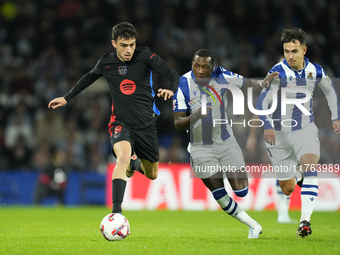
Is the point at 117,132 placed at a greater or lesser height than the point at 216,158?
greater

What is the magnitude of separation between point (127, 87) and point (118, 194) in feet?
4.65

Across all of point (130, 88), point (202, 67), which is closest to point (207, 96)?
point (202, 67)

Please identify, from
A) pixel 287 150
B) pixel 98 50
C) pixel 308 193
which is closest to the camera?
pixel 308 193

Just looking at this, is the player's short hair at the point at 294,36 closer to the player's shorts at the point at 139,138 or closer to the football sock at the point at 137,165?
the player's shorts at the point at 139,138

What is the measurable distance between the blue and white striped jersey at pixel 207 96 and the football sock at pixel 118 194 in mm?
1091

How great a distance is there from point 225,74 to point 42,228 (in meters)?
3.50

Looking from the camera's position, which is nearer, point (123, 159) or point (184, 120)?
point (123, 159)

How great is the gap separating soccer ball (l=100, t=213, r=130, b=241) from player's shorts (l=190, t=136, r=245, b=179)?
1117 millimetres

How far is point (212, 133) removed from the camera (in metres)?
6.05

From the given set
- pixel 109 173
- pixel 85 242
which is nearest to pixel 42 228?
pixel 85 242

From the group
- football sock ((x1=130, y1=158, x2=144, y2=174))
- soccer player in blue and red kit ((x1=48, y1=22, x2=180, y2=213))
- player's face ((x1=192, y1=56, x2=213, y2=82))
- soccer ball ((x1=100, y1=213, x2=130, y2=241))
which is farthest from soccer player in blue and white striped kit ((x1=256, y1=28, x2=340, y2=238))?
soccer ball ((x1=100, y1=213, x2=130, y2=241))

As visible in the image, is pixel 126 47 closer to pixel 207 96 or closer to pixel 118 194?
pixel 207 96

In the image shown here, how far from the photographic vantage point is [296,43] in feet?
19.5

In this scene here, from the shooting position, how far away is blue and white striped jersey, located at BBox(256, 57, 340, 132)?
6.03 metres
